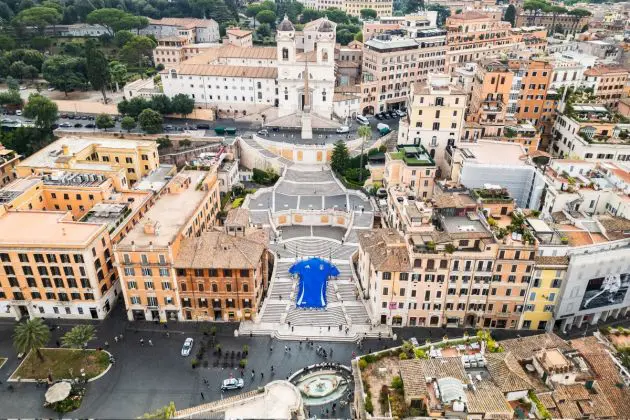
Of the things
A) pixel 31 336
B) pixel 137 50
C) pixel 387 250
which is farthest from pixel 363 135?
pixel 137 50

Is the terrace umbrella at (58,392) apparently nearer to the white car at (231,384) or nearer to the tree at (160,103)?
the white car at (231,384)

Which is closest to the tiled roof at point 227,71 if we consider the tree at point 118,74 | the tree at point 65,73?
the tree at point 118,74

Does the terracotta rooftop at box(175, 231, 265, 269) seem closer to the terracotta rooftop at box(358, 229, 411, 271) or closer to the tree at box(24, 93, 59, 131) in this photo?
the terracotta rooftop at box(358, 229, 411, 271)

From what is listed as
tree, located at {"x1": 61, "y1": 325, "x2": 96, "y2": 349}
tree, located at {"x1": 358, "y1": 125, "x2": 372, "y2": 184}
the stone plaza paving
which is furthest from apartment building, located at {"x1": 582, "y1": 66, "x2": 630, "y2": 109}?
tree, located at {"x1": 61, "y1": 325, "x2": 96, "y2": 349}

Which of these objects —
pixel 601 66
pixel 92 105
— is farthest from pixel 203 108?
pixel 601 66

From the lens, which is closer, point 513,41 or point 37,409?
point 37,409

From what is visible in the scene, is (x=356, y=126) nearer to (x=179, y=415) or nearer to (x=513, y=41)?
(x=513, y=41)
